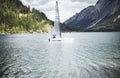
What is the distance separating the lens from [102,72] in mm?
42250

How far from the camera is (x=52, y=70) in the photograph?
147 ft

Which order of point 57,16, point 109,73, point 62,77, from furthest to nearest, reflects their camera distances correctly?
point 57,16, point 109,73, point 62,77

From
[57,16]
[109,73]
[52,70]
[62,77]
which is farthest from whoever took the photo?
[57,16]

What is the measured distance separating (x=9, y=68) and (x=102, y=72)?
19.1 m

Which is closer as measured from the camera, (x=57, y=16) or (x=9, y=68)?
(x=9, y=68)

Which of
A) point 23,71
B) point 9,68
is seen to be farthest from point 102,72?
point 9,68

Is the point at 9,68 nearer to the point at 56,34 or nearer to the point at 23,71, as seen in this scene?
the point at 23,71

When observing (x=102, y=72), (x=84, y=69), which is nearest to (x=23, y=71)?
(x=84, y=69)

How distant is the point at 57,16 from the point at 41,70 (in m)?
83.0

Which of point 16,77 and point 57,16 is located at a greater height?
point 57,16

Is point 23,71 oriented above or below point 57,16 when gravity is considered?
below

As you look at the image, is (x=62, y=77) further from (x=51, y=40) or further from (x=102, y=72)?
(x=51, y=40)

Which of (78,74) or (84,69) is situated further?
(84,69)

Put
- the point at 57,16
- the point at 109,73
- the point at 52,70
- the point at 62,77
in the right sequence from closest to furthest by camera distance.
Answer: the point at 62,77 → the point at 109,73 → the point at 52,70 → the point at 57,16
